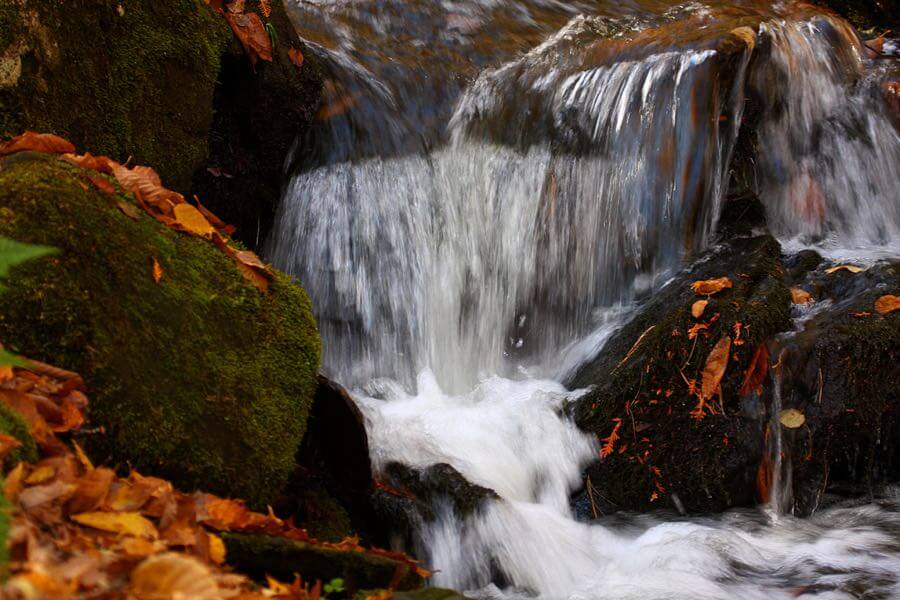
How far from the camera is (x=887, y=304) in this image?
4473 millimetres

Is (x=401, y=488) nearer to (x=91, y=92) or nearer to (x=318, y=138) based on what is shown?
(x=91, y=92)

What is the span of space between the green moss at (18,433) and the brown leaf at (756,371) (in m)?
3.37

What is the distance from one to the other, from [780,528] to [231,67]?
426cm

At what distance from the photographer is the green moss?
2.12 metres

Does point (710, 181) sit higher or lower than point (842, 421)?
higher

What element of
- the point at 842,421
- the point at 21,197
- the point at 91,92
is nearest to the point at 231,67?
the point at 91,92

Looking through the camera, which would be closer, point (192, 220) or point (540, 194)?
point (192, 220)

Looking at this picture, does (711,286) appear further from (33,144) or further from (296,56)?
(33,144)

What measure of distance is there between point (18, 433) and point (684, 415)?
320 cm

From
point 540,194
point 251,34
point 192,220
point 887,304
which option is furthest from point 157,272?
point 887,304

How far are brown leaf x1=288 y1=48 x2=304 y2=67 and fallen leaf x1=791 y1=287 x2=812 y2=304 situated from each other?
3.61m

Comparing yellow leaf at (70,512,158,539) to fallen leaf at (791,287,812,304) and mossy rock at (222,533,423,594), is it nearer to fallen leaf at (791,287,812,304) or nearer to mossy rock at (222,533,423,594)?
mossy rock at (222,533,423,594)

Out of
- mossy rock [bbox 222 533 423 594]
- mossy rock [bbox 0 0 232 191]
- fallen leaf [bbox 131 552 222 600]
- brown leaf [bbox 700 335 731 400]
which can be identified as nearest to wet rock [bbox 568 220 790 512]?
brown leaf [bbox 700 335 731 400]

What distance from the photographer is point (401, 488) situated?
3.86 m
